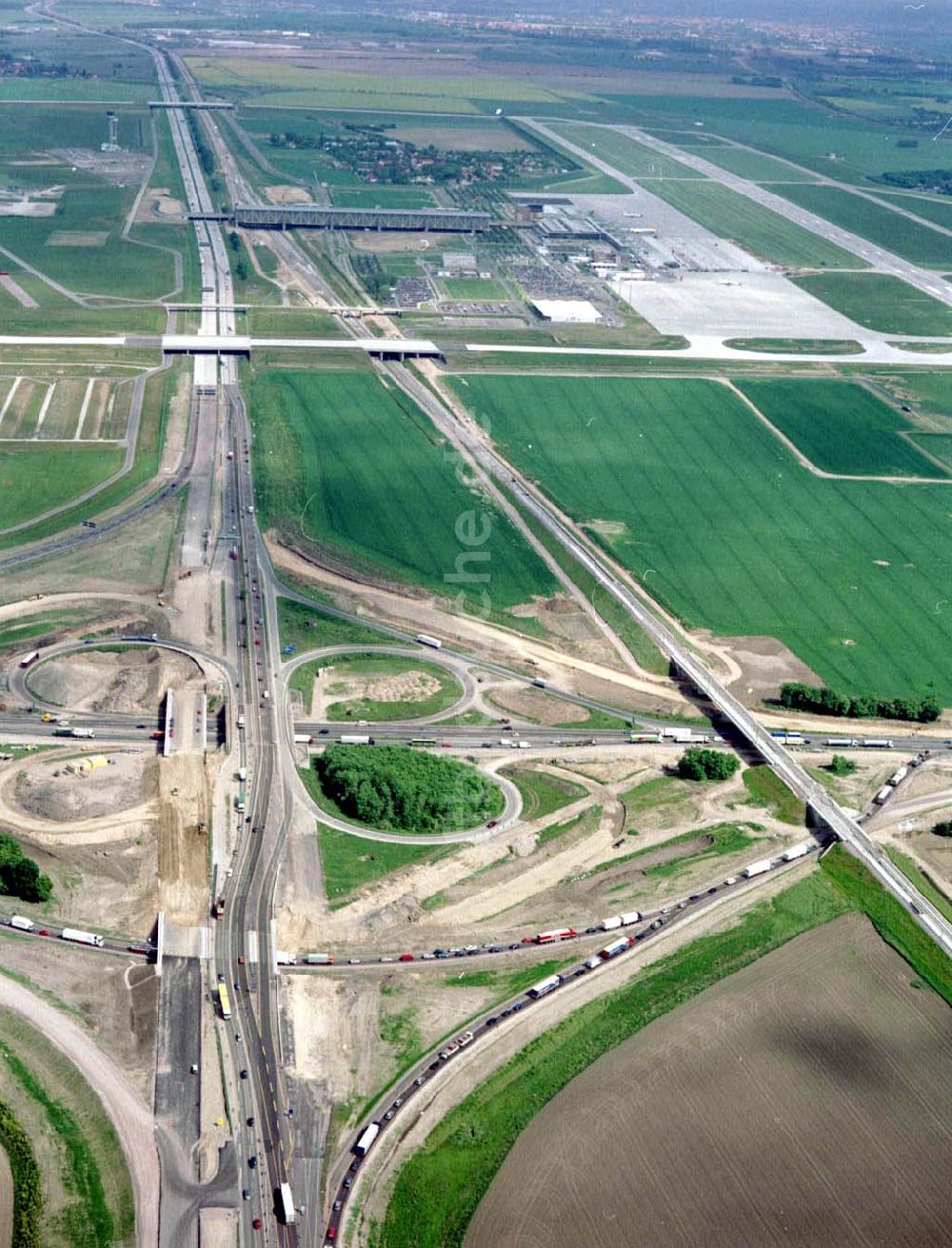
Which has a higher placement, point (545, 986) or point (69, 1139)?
point (545, 986)

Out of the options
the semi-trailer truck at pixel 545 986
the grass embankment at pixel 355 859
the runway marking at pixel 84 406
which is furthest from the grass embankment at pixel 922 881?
the runway marking at pixel 84 406

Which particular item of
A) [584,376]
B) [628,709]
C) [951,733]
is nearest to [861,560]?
[951,733]

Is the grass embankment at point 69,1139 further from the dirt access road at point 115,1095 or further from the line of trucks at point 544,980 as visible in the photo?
the line of trucks at point 544,980

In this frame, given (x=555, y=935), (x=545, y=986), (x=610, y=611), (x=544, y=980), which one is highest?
(x=610, y=611)

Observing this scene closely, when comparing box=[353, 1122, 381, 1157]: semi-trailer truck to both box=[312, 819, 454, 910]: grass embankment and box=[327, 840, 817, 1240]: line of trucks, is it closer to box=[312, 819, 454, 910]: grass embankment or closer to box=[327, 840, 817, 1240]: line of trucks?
box=[327, 840, 817, 1240]: line of trucks

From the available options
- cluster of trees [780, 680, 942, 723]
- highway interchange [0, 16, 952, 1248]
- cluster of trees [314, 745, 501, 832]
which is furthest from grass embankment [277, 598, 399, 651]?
cluster of trees [780, 680, 942, 723]

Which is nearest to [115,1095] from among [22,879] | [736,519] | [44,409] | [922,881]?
[22,879]

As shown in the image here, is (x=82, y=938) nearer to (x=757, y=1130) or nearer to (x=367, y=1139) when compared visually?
(x=367, y=1139)
